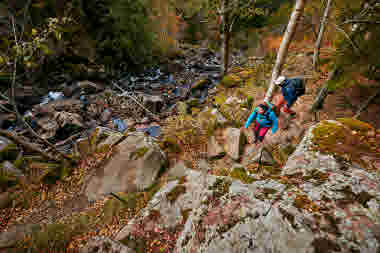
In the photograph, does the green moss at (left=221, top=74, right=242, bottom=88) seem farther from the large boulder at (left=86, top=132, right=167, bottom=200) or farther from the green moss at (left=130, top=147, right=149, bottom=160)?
the green moss at (left=130, top=147, right=149, bottom=160)

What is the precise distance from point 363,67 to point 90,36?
1713cm

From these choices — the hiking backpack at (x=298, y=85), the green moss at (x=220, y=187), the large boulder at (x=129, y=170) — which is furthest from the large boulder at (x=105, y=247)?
the hiking backpack at (x=298, y=85)

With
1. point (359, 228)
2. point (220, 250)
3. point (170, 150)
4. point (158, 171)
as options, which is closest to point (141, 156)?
point (158, 171)

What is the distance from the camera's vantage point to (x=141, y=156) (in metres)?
5.60

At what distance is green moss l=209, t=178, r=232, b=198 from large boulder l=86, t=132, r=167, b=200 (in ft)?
9.93

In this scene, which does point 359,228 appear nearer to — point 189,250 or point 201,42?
point 189,250

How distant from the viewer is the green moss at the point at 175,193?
353 centimetres

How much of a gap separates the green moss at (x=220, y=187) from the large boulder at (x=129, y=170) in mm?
3028

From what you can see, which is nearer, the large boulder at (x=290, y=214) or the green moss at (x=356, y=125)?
the large boulder at (x=290, y=214)

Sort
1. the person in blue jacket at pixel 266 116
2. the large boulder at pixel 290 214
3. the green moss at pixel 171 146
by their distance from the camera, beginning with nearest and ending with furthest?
the large boulder at pixel 290 214 < the person in blue jacket at pixel 266 116 < the green moss at pixel 171 146

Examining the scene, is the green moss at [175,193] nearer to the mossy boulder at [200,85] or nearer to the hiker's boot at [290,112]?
the hiker's boot at [290,112]

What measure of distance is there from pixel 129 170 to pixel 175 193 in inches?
101

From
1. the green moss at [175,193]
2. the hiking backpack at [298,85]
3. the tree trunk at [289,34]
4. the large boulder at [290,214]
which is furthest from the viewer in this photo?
the hiking backpack at [298,85]

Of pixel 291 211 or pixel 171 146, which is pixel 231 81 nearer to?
pixel 171 146
